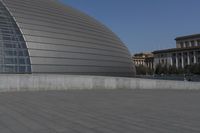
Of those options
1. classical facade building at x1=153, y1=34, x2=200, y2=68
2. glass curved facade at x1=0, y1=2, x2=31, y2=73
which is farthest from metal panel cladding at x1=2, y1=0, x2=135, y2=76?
classical facade building at x1=153, y1=34, x2=200, y2=68

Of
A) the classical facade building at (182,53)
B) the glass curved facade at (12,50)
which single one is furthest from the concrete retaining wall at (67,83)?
the classical facade building at (182,53)

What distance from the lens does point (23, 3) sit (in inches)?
1137

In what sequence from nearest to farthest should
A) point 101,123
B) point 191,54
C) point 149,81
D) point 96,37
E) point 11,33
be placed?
1. point 101,123
2. point 11,33
3. point 149,81
4. point 96,37
5. point 191,54

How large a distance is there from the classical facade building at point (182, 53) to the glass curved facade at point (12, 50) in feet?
349

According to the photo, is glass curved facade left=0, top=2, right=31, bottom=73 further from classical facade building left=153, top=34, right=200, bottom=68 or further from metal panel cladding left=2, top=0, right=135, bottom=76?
classical facade building left=153, top=34, right=200, bottom=68

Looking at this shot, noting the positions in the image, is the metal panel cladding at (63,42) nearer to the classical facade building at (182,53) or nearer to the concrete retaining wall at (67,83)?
the concrete retaining wall at (67,83)

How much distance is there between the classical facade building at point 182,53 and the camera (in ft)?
418

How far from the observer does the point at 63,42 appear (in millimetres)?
27797

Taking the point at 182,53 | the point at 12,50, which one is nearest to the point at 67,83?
the point at 12,50

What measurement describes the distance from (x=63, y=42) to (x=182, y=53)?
111 meters

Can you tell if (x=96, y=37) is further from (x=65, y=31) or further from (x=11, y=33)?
(x=11, y=33)

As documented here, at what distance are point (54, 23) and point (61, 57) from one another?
366 cm

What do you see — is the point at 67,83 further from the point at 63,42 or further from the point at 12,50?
the point at 63,42

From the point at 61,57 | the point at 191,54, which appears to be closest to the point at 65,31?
the point at 61,57
